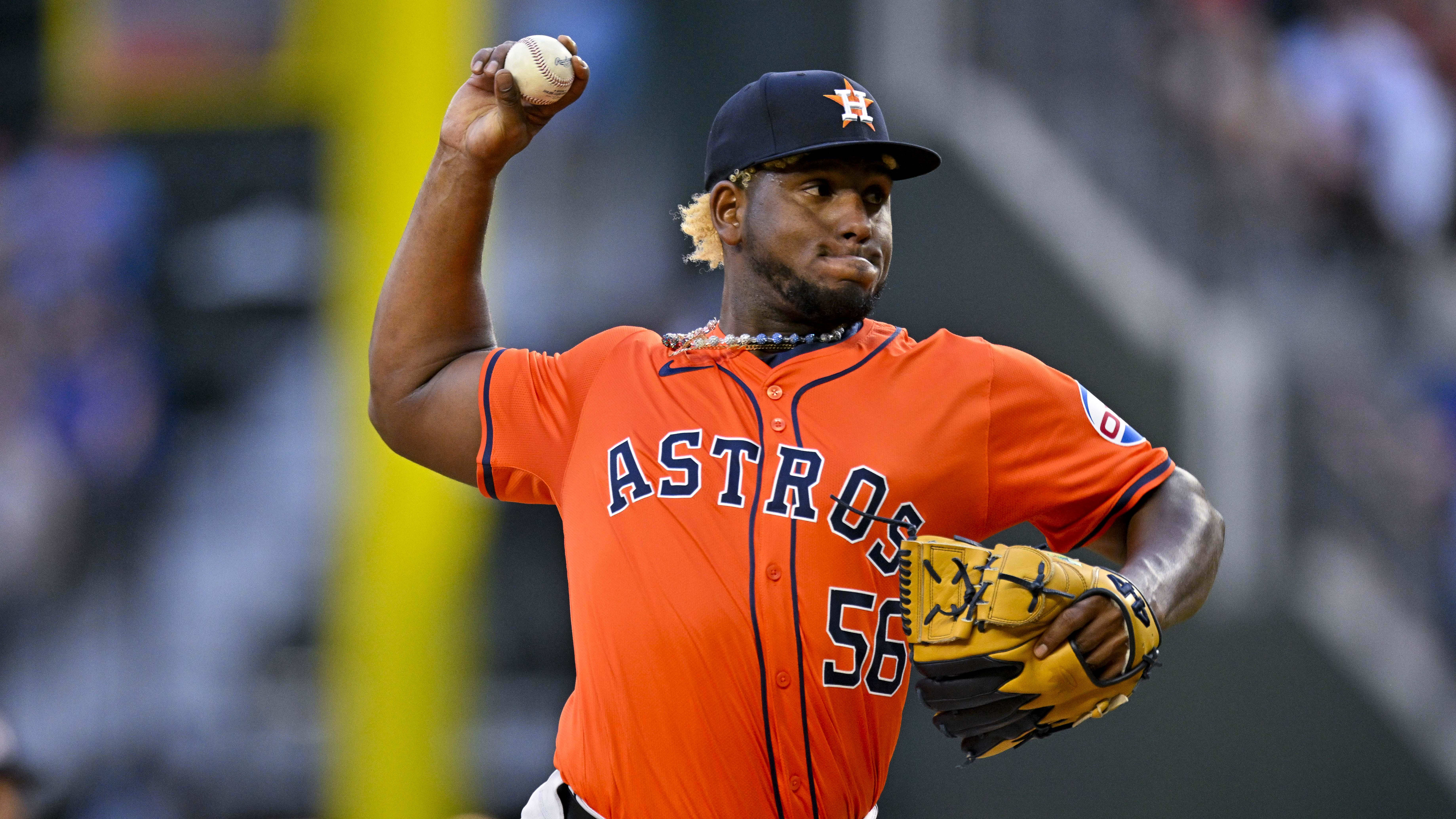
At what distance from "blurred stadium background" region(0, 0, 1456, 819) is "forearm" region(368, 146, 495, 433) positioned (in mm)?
3853

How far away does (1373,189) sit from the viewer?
688 centimetres

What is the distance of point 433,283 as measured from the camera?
292cm

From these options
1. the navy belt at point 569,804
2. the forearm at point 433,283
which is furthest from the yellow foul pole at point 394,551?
the navy belt at point 569,804

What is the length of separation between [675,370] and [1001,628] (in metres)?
0.83

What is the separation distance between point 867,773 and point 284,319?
624 centimetres

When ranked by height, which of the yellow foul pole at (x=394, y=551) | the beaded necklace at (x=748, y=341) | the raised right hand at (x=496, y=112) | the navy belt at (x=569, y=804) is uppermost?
the raised right hand at (x=496, y=112)

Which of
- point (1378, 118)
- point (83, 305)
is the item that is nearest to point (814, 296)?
point (1378, 118)

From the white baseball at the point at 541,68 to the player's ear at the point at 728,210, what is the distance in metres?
0.36

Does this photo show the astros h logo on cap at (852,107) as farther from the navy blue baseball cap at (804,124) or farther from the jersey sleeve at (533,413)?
the jersey sleeve at (533,413)

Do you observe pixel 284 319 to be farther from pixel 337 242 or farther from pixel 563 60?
pixel 563 60

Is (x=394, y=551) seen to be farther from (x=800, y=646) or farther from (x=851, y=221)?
(x=800, y=646)

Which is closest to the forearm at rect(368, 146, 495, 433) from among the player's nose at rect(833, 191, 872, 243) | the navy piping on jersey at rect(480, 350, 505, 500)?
the navy piping on jersey at rect(480, 350, 505, 500)

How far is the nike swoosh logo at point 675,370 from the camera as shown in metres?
2.76

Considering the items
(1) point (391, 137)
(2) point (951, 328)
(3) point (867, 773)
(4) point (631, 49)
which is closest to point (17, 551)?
(1) point (391, 137)
